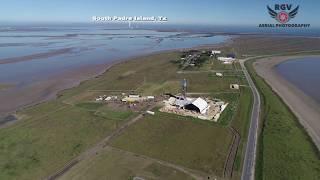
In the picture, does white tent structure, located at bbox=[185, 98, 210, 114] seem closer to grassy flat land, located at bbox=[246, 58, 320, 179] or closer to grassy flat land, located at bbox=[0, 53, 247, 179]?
grassy flat land, located at bbox=[0, 53, 247, 179]

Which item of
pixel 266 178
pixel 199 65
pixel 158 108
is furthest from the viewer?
pixel 199 65

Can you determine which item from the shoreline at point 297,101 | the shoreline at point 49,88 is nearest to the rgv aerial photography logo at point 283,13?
the shoreline at point 297,101

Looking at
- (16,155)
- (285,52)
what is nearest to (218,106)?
(16,155)

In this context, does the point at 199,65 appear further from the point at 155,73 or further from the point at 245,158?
the point at 245,158

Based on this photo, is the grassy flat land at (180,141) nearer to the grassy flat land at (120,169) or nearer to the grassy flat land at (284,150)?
the grassy flat land at (120,169)

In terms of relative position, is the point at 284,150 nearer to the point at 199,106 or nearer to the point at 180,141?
the point at 180,141

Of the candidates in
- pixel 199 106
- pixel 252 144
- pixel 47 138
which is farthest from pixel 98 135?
pixel 252 144
